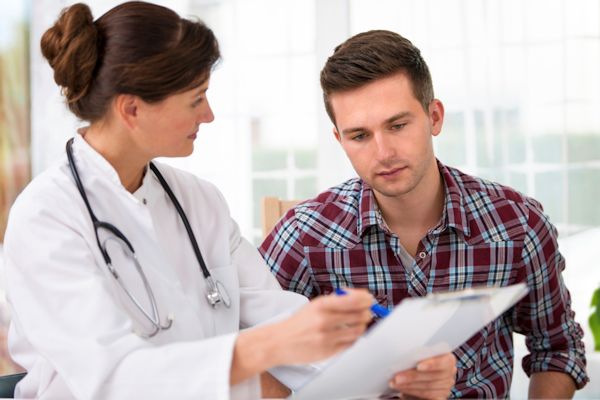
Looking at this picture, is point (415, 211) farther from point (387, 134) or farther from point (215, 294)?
point (215, 294)

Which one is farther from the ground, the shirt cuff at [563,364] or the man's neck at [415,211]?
the man's neck at [415,211]

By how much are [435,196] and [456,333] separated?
0.61 metres

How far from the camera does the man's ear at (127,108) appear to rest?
1.34 m

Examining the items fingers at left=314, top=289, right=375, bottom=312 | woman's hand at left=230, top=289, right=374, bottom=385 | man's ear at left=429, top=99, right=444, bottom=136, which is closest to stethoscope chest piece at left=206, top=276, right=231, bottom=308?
woman's hand at left=230, top=289, right=374, bottom=385

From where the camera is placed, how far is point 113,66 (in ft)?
4.35

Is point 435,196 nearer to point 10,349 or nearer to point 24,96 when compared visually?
point 10,349

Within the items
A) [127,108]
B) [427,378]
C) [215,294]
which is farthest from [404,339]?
[127,108]

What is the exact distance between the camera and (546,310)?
1.77 m

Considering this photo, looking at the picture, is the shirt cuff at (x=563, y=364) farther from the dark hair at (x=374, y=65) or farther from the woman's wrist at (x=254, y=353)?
the woman's wrist at (x=254, y=353)

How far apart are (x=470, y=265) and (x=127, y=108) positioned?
Result: 2.57 ft

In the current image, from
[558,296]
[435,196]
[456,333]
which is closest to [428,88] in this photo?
[435,196]

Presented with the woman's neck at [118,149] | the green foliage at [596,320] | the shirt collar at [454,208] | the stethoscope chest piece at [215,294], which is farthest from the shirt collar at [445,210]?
the green foliage at [596,320]

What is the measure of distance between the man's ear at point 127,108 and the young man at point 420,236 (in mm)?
510

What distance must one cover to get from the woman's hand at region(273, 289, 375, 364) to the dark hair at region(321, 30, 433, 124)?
30.2 inches
